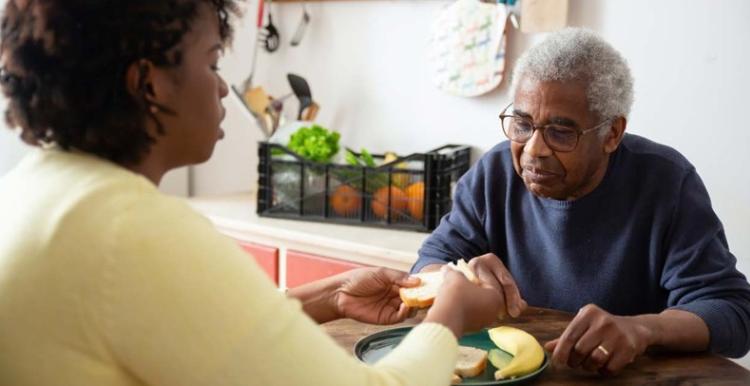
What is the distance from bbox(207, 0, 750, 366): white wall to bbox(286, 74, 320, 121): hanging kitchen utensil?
0.32ft

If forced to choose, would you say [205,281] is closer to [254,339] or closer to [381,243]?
[254,339]

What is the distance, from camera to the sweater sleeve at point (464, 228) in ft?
6.34

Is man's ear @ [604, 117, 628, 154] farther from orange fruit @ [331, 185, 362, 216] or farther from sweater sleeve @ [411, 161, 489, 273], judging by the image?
orange fruit @ [331, 185, 362, 216]

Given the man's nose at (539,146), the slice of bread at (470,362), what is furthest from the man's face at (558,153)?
the slice of bread at (470,362)

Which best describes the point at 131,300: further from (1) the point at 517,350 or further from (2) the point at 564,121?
(2) the point at 564,121

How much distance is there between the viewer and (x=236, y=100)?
3072mm

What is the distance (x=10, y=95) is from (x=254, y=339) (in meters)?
0.38

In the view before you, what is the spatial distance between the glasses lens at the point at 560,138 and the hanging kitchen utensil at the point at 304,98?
1.39 metres

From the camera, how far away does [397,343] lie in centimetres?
148

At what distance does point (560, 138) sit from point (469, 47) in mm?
945

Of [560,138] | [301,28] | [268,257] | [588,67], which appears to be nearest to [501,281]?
[560,138]

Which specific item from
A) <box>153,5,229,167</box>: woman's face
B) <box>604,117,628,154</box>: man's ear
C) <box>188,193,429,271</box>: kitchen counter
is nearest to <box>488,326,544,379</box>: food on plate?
<box>604,117,628,154</box>: man's ear

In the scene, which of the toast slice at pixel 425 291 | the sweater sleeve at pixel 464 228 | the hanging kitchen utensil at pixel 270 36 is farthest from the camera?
the hanging kitchen utensil at pixel 270 36

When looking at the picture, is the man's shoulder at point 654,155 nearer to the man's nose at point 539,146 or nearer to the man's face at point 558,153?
the man's face at point 558,153
